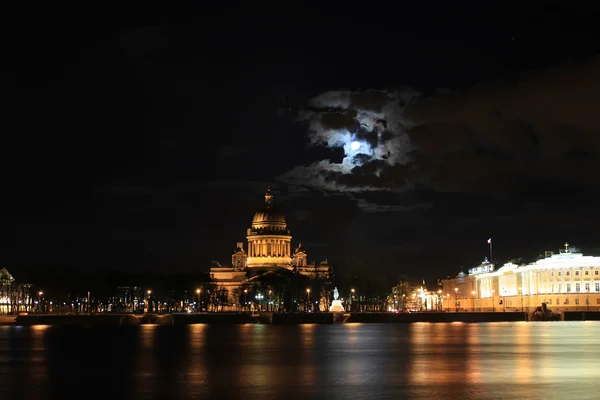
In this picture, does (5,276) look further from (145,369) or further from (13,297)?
(145,369)

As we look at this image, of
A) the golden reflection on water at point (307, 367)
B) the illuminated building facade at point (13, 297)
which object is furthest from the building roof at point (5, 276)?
the golden reflection on water at point (307, 367)

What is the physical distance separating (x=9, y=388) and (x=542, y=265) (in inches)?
5747

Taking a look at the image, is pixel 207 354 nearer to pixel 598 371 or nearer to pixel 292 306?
pixel 598 371

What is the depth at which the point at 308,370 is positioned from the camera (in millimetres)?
44188

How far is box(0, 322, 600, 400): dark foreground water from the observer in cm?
3512

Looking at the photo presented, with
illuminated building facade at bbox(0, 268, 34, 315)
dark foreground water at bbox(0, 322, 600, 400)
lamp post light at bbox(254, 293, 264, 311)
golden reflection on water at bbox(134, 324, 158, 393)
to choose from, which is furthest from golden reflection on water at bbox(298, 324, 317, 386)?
lamp post light at bbox(254, 293, 264, 311)

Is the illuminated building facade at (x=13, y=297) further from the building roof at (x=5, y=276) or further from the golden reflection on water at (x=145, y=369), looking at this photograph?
the golden reflection on water at (x=145, y=369)

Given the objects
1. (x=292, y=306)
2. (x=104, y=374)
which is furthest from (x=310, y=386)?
(x=292, y=306)

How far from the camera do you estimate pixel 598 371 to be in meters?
41.2

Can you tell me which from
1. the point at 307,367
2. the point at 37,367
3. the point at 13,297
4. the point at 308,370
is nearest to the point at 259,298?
the point at 13,297

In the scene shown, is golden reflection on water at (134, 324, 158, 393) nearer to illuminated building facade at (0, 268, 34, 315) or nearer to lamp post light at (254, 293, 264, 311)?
illuminated building facade at (0, 268, 34, 315)

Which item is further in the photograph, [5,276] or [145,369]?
[5,276]

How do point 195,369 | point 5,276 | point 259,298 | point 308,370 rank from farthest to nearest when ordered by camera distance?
point 259,298
point 5,276
point 195,369
point 308,370

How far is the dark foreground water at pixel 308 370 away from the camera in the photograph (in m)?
35.1
